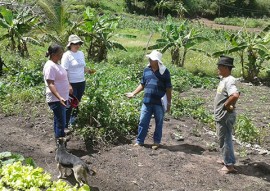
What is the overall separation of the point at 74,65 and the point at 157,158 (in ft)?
6.36

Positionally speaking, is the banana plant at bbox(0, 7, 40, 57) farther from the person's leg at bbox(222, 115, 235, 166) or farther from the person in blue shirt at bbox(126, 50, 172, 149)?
the person's leg at bbox(222, 115, 235, 166)

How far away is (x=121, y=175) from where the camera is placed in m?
5.62

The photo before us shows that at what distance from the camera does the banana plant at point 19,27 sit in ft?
43.1

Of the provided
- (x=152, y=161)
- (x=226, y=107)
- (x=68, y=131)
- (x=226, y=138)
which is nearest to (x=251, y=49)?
(x=226, y=138)

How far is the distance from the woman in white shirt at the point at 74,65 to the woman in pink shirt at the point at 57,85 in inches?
24.0

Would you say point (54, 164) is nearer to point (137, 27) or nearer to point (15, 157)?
point (15, 157)

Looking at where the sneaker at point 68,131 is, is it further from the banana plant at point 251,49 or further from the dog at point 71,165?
the banana plant at point 251,49

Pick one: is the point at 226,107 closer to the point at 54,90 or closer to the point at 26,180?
the point at 54,90

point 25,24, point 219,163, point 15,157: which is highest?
point 25,24

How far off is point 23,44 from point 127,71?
4.15 meters

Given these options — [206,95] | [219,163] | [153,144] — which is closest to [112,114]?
[153,144]

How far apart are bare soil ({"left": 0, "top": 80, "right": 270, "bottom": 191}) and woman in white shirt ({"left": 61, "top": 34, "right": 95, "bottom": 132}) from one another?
2.28ft

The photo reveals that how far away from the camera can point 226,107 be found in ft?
18.5

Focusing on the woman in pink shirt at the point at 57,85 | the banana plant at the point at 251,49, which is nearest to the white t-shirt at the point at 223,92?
the woman in pink shirt at the point at 57,85
